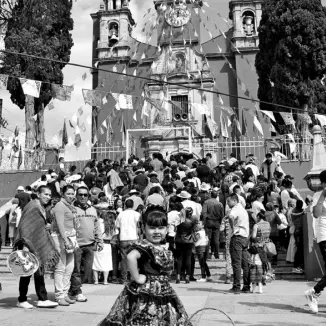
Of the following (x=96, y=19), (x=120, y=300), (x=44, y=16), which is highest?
(x=96, y=19)

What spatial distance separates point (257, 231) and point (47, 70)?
616 inches

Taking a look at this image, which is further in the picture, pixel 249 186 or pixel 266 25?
pixel 266 25

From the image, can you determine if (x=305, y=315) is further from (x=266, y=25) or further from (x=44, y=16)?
(x=266, y=25)

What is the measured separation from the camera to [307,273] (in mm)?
9031

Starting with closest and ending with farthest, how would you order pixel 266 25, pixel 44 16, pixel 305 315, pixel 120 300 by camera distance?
pixel 120 300
pixel 305 315
pixel 44 16
pixel 266 25

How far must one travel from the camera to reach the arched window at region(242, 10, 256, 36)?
31859mm

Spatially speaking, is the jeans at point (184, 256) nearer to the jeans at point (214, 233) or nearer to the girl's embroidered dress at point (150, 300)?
the jeans at point (214, 233)

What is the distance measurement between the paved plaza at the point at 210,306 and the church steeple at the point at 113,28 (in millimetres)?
26523

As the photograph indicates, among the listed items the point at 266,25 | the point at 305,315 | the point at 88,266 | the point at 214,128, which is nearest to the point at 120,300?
the point at 305,315

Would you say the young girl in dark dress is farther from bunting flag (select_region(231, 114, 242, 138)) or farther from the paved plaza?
bunting flag (select_region(231, 114, 242, 138))

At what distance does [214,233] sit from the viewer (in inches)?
400

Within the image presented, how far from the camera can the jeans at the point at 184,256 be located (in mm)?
8711

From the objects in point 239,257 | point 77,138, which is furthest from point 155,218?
point 77,138

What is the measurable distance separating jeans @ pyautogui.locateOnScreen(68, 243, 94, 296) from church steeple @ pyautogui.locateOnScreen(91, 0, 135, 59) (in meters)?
26.4
